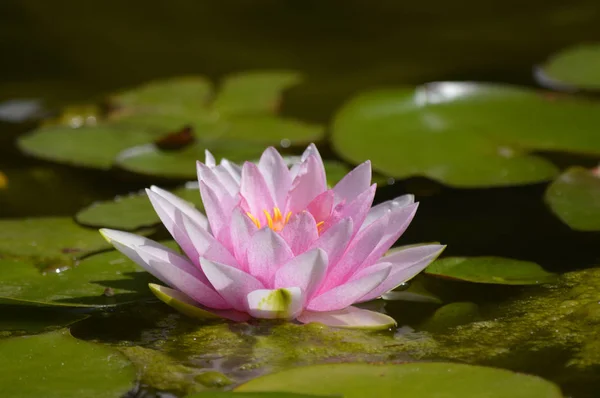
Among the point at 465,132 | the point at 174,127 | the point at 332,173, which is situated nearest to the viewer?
the point at 332,173

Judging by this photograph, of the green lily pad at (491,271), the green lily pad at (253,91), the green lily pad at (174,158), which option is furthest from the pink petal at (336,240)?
the green lily pad at (253,91)

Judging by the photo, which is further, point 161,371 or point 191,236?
point 191,236

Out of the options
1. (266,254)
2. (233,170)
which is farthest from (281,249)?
(233,170)

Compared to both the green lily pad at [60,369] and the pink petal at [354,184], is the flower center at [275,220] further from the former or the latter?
the green lily pad at [60,369]

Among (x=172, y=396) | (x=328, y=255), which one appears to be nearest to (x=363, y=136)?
(x=328, y=255)

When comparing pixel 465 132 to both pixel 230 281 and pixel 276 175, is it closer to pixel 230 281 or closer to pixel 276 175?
pixel 276 175

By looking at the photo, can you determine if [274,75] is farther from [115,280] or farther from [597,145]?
[115,280]
